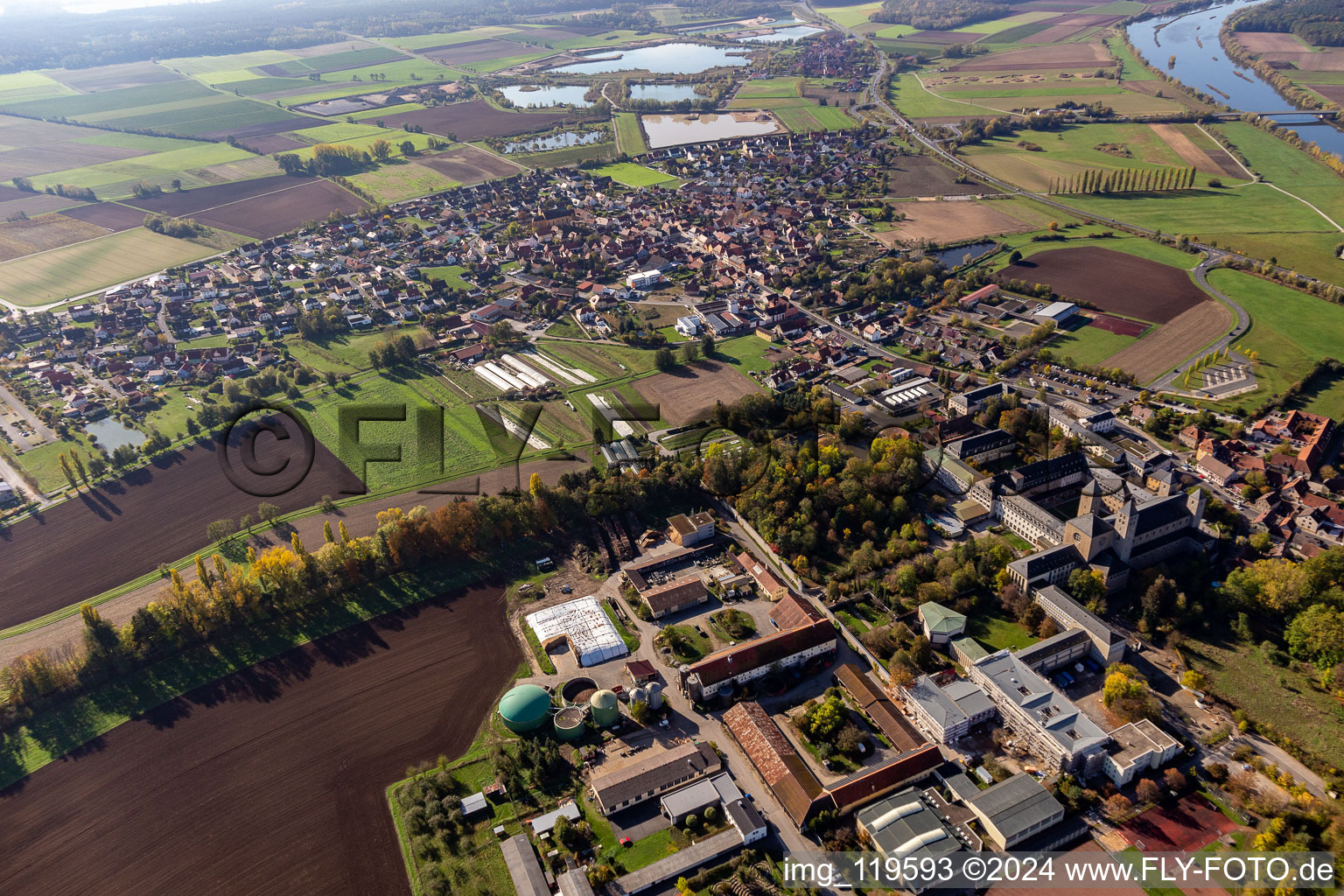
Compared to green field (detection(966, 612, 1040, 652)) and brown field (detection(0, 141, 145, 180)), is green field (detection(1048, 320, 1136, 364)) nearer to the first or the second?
green field (detection(966, 612, 1040, 652))

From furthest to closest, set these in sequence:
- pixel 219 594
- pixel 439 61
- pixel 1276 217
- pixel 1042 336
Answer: pixel 439 61 < pixel 1276 217 < pixel 1042 336 < pixel 219 594

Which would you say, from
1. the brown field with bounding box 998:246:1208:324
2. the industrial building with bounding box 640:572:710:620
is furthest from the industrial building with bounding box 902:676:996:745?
the brown field with bounding box 998:246:1208:324

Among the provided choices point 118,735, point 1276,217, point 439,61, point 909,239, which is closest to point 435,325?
point 118,735

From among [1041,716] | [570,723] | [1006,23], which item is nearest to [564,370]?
[570,723]

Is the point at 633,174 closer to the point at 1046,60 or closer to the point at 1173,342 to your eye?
the point at 1173,342

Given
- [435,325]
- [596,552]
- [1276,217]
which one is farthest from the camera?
[1276,217]

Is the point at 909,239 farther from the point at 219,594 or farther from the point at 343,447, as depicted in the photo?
the point at 219,594
